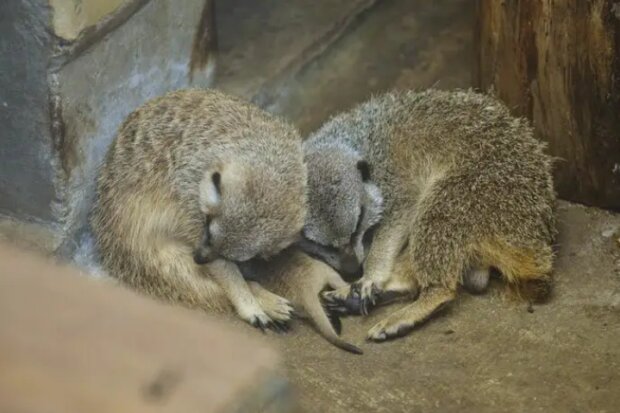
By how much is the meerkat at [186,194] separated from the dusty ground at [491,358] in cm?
23

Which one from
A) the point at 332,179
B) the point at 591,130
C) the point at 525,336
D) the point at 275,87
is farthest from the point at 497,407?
the point at 275,87

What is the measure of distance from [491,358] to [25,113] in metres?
1.43

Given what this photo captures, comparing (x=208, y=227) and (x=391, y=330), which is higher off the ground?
(x=208, y=227)

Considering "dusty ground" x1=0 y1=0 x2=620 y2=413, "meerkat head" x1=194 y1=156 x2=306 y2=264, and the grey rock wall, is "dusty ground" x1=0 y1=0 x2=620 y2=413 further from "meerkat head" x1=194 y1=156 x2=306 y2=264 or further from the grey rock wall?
the grey rock wall

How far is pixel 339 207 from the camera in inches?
121

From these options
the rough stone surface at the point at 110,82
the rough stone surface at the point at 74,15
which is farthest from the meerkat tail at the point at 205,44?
the rough stone surface at the point at 74,15

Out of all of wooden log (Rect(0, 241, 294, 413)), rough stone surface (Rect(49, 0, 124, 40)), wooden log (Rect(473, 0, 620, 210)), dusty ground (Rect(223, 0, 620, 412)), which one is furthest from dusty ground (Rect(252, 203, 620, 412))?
wooden log (Rect(0, 241, 294, 413))

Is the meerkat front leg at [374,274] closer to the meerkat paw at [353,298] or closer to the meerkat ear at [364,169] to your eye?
the meerkat paw at [353,298]

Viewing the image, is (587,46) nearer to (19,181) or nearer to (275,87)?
(275,87)

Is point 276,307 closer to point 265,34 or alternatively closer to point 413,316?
point 413,316

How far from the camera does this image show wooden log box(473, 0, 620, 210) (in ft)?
10.3

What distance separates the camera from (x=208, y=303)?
3.05m

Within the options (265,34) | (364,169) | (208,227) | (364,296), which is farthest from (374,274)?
(265,34)

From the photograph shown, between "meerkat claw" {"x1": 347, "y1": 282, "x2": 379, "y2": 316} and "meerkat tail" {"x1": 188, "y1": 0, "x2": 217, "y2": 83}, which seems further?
"meerkat tail" {"x1": 188, "y1": 0, "x2": 217, "y2": 83}
